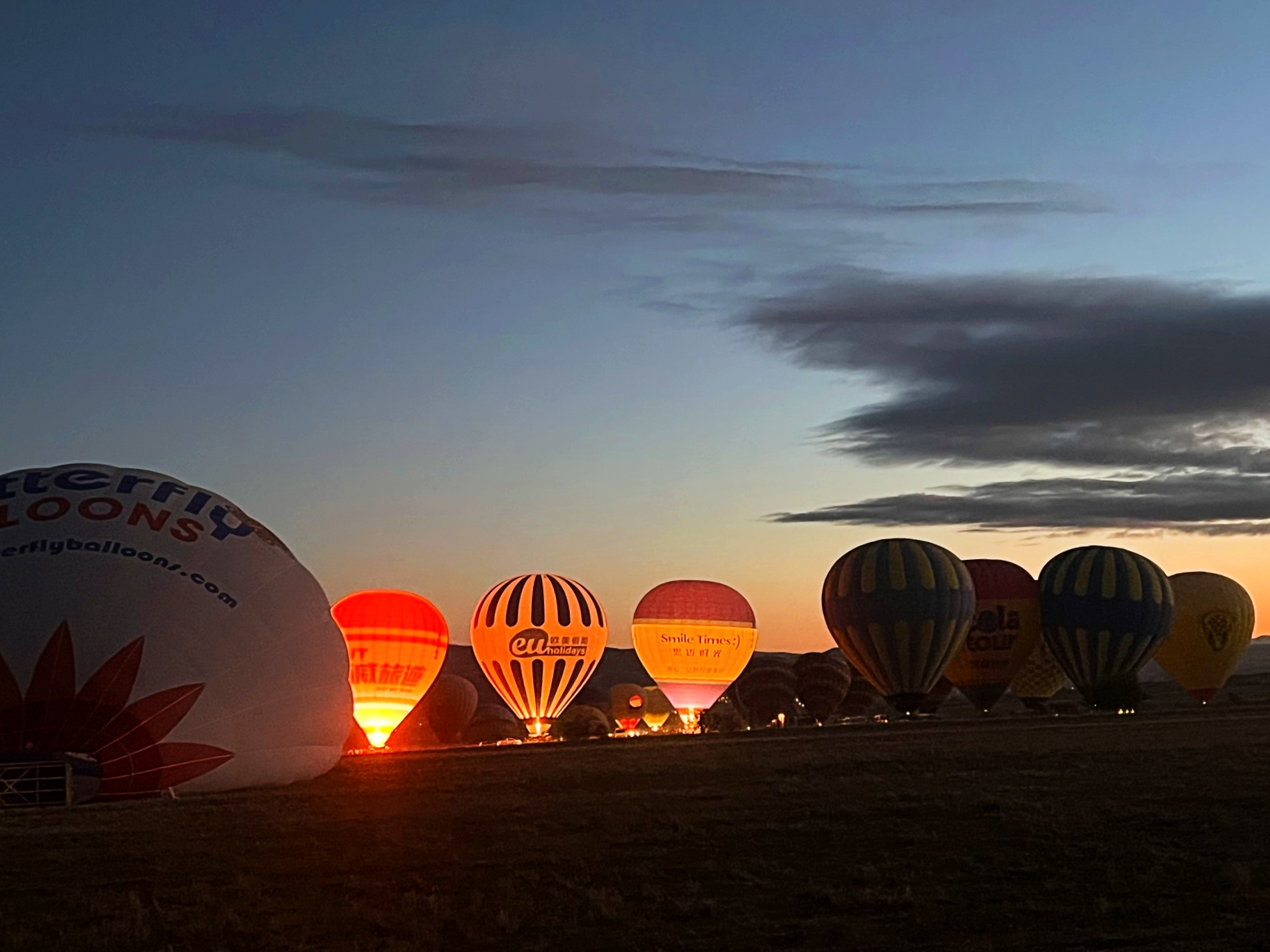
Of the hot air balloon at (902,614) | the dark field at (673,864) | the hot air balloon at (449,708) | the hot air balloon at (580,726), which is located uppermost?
the hot air balloon at (902,614)

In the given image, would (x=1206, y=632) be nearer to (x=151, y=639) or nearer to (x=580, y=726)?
(x=580, y=726)

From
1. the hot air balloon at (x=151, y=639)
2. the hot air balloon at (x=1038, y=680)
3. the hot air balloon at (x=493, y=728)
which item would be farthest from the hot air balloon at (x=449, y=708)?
the hot air balloon at (x=151, y=639)

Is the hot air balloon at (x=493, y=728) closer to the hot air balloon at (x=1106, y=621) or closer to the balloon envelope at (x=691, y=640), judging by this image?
the balloon envelope at (x=691, y=640)

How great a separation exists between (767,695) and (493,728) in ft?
45.9

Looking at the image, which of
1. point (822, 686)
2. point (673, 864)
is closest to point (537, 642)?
point (822, 686)

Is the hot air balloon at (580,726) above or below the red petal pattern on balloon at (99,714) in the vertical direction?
below

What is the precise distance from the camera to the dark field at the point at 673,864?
10.7 meters

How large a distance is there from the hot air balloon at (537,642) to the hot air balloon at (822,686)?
2094cm

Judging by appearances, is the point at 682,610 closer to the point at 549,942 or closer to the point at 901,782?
the point at 901,782

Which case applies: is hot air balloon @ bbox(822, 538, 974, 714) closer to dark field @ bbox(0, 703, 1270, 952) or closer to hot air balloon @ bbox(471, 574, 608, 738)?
hot air balloon @ bbox(471, 574, 608, 738)

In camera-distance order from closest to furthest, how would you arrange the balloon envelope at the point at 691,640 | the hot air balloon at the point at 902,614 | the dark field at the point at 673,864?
the dark field at the point at 673,864
the hot air balloon at the point at 902,614
the balloon envelope at the point at 691,640

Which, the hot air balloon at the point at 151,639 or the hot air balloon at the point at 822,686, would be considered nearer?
the hot air balloon at the point at 151,639

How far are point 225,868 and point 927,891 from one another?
6.24m

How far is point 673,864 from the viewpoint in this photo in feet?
45.4
